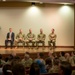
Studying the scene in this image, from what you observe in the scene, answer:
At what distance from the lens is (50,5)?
13984 mm

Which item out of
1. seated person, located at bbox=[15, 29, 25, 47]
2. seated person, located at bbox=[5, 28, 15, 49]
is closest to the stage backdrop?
seated person, located at bbox=[5, 28, 15, 49]

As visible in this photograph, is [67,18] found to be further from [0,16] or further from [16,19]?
[0,16]

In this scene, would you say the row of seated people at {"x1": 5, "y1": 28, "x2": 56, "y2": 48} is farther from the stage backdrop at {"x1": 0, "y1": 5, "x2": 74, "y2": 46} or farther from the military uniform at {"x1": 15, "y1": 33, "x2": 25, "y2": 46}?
the stage backdrop at {"x1": 0, "y1": 5, "x2": 74, "y2": 46}

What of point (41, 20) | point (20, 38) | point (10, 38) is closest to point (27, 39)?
point (20, 38)

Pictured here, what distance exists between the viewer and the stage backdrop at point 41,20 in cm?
1347

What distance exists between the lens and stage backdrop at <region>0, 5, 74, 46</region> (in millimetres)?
13469

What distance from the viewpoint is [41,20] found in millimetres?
13828

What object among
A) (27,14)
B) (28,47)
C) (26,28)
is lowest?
(28,47)

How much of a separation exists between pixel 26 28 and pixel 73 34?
3295mm

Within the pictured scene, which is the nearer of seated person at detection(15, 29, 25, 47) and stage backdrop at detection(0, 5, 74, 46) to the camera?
seated person at detection(15, 29, 25, 47)

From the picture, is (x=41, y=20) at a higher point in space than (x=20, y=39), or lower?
higher

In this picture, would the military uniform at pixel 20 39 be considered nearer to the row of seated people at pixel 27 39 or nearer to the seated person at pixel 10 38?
the row of seated people at pixel 27 39

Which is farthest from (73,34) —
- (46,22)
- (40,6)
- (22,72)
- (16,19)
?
(22,72)

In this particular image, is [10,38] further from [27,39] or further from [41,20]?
[41,20]
